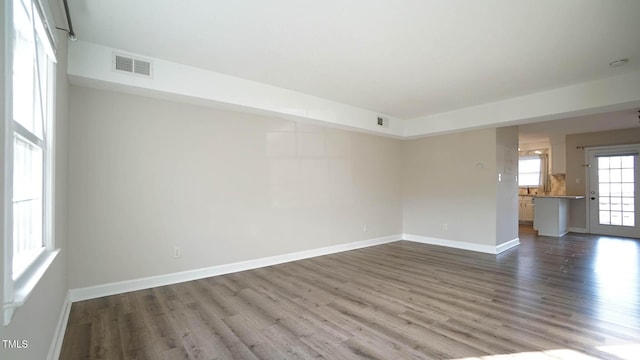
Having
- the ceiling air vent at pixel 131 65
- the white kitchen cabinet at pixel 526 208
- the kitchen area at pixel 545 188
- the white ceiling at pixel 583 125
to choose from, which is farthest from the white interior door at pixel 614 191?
the ceiling air vent at pixel 131 65

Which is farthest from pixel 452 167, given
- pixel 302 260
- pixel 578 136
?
pixel 578 136

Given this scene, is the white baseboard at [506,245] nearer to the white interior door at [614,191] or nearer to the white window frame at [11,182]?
the white interior door at [614,191]

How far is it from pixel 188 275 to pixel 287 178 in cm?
199

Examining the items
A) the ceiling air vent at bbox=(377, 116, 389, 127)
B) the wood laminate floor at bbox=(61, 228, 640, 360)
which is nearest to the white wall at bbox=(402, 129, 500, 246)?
the ceiling air vent at bbox=(377, 116, 389, 127)

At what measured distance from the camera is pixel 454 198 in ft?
19.5

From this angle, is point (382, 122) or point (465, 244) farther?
point (382, 122)

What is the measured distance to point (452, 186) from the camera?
19.6 feet

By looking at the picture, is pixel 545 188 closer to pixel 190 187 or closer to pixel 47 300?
pixel 190 187

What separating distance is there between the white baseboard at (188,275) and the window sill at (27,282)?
4.37ft

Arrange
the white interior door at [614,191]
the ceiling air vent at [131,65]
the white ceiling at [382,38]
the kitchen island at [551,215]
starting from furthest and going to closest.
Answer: the kitchen island at [551,215] < the white interior door at [614,191] < the ceiling air vent at [131,65] < the white ceiling at [382,38]

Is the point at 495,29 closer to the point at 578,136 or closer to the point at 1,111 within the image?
the point at 1,111

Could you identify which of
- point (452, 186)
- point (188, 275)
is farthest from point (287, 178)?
point (452, 186)

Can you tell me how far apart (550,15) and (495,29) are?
1.30 feet

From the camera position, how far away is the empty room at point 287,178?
7.01 feet
